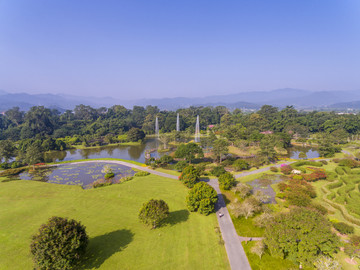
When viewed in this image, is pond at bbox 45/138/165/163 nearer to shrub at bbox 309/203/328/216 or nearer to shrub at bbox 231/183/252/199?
shrub at bbox 231/183/252/199

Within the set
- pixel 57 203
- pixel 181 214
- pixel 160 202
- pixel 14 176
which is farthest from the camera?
pixel 14 176

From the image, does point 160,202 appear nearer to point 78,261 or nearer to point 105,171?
point 78,261

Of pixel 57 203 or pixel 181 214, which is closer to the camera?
pixel 181 214

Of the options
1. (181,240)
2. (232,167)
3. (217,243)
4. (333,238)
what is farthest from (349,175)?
(181,240)

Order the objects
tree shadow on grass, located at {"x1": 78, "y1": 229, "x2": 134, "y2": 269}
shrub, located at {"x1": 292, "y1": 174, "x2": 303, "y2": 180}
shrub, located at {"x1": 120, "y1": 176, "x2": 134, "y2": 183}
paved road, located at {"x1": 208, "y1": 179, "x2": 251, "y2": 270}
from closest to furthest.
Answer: tree shadow on grass, located at {"x1": 78, "y1": 229, "x2": 134, "y2": 269}
paved road, located at {"x1": 208, "y1": 179, "x2": 251, "y2": 270}
shrub, located at {"x1": 292, "y1": 174, "x2": 303, "y2": 180}
shrub, located at {"x1": 120, "y1": 176, "x2": 134, "y2": 183}

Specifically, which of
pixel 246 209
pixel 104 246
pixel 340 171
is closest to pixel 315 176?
pixel 340 171

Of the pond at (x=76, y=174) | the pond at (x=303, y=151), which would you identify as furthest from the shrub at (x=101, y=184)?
the pond at (x=303, y=151)

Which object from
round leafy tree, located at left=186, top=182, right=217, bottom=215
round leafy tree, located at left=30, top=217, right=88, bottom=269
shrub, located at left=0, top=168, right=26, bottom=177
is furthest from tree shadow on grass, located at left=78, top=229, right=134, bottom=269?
shrub, located at left=0, top=168, right=26, bottom=177
